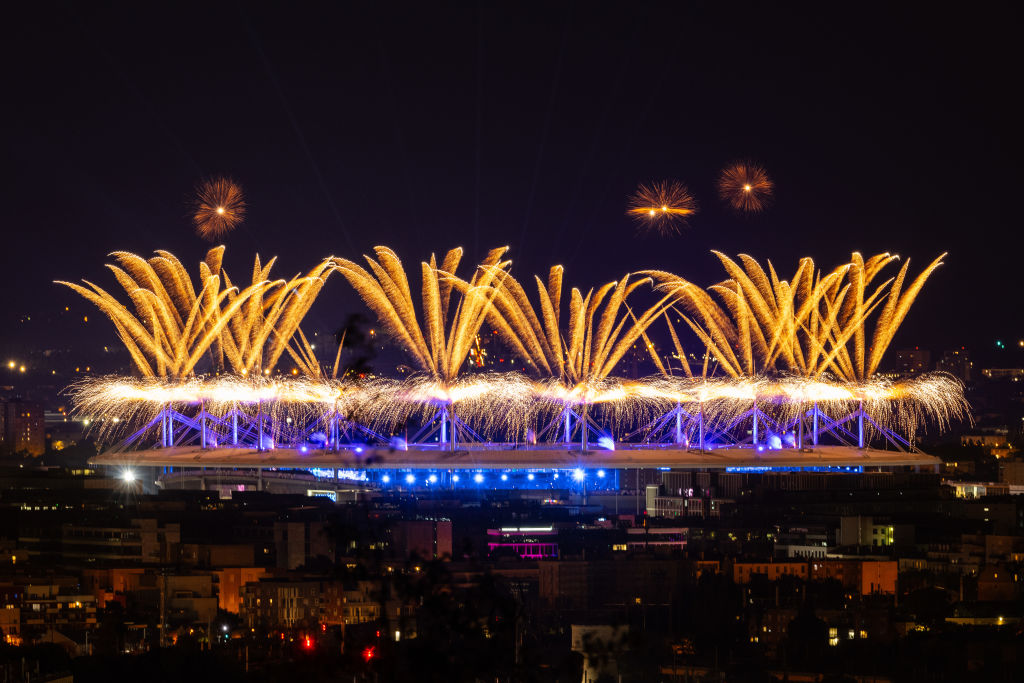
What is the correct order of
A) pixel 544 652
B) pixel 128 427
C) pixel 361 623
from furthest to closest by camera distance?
pixel 128 427 < pixel 361 623 < pixel 544 652

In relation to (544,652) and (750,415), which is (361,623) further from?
(750,415)

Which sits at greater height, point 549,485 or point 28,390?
point 28,390

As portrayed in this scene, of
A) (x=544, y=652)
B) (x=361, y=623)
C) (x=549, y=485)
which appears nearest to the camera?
(x=544, y=652)

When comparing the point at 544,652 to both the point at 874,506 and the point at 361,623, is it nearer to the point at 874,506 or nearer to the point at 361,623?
the point at 361,623

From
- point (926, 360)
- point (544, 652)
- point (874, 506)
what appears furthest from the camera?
point (926, 360)

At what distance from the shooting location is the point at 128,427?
232 ft

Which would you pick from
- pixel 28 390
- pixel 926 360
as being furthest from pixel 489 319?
pixel 28 390

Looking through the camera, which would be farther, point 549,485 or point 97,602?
point 549,485

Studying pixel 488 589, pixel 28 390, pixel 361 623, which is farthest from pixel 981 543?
pixel 28 390

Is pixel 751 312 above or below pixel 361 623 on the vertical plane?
above

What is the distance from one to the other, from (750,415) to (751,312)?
6680 mm

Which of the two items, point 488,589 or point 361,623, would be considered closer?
point 488,589

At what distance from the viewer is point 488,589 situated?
17.5 meters

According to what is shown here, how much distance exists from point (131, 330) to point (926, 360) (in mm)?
49040
